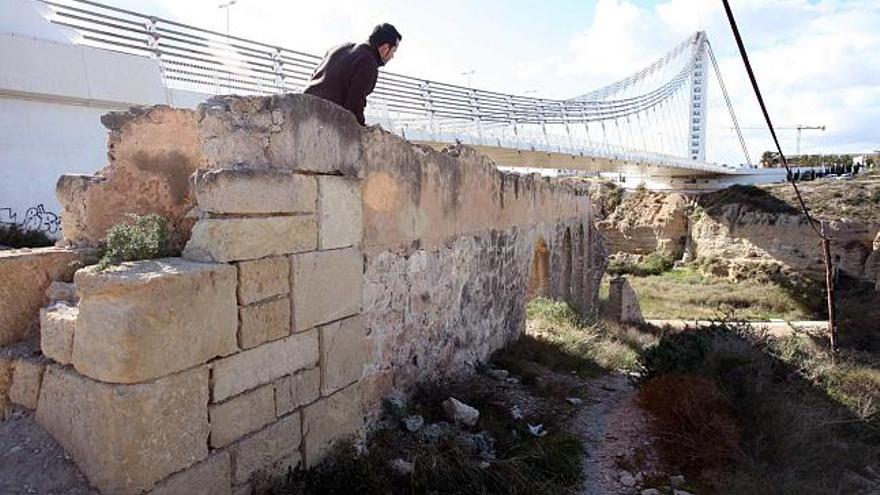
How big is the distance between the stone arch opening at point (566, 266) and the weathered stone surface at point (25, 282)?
29.1 feet

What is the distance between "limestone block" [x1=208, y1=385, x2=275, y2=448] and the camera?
2.48 meters

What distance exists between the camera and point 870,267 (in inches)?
958

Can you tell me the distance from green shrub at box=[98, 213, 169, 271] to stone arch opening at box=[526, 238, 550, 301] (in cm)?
707

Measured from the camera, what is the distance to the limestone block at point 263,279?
8.51ft

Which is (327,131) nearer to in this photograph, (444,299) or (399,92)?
(444,299)

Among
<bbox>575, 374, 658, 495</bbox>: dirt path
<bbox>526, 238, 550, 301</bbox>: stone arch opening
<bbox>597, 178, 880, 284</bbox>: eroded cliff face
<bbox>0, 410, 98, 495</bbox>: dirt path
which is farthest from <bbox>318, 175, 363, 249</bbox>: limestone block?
<bbox>597, 178, 880, 284</bbox>: eroded cliff face

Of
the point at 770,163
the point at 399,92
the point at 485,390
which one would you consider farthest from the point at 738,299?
the point at 770,163

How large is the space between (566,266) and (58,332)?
9.78 metres

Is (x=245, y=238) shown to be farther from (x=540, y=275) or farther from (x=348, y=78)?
(x=540, y=275)

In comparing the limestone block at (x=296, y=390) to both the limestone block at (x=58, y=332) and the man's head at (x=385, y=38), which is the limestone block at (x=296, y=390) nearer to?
the limestone block at (x=58, y=332)

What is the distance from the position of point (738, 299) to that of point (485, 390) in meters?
22.4

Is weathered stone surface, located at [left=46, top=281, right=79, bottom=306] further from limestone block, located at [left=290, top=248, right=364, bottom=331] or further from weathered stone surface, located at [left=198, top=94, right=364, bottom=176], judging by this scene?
limestone block, located at [left=290, top=248, right=364, bottom=331]

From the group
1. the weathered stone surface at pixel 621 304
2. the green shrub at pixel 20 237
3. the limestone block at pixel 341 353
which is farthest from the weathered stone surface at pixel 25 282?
the weathered stone surface at pixel 621 304

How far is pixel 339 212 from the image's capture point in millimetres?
3217
